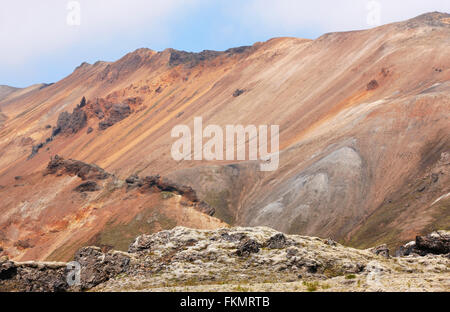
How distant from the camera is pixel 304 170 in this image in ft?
299

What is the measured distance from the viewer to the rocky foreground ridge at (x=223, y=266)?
2253 cm

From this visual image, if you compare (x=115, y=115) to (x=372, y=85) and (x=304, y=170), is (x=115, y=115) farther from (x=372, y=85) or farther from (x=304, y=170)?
(x=304, y=170)

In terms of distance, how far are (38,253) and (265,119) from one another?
259ft

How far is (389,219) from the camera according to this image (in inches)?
2699

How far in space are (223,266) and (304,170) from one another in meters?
68.0

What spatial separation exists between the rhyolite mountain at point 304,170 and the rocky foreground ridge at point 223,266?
3616 cm

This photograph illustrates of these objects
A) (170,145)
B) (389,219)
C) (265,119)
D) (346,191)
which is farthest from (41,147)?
(389,219)

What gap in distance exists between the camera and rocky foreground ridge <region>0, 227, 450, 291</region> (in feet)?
73.9

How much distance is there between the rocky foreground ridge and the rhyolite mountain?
1424 inches


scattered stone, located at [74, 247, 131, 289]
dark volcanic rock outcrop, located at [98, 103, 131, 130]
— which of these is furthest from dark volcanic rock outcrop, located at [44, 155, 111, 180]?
dark volcanic rock outcrop, located at [98, 103, 131, 130]

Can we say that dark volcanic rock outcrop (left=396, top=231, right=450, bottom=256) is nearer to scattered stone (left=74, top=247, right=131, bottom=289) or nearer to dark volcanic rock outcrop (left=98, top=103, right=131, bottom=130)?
scattered stone (left=74, top=247, right=131, bottom=289)

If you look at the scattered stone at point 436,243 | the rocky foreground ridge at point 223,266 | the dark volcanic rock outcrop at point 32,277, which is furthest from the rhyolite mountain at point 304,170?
the dark volcanic rock outcrop at point 32,277

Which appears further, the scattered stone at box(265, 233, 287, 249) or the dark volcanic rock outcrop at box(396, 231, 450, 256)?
the dark volcanic rock outcrop at box(396, 231, 450, 256)
